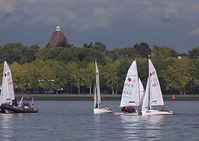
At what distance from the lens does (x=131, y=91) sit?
10444 centimetres

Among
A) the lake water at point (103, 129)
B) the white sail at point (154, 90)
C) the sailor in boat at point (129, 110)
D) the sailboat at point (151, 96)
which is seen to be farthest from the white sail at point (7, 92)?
the white sail at point (154, 90)

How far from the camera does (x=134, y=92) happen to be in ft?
343

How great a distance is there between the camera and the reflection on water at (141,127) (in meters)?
67.5

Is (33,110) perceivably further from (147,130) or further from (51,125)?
(147,130)

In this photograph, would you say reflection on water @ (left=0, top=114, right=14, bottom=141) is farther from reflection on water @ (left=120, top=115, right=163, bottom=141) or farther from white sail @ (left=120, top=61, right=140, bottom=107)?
white sail @ (left=120, top=61, right=140, bottom=107)

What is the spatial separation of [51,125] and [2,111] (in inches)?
1139

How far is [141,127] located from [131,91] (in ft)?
86.8

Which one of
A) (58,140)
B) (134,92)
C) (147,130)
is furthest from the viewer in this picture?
(134,92)

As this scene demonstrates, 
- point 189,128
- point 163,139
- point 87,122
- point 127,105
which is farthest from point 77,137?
point 127,105

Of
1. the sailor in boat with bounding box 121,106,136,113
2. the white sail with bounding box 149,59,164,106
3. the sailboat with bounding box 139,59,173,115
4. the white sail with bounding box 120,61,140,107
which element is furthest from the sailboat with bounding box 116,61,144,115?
the white sail with bounding box 149,59,164,106

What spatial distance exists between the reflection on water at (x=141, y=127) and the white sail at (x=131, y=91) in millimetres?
4650

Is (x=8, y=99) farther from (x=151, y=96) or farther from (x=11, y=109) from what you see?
(x=151, y=96)

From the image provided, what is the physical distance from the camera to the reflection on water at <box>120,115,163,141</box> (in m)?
67.5

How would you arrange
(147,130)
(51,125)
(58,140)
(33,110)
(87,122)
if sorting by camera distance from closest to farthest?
1. (58,140)
2. (147,130)
3. (51,125)
4. (87,122)
5. (33,110)
